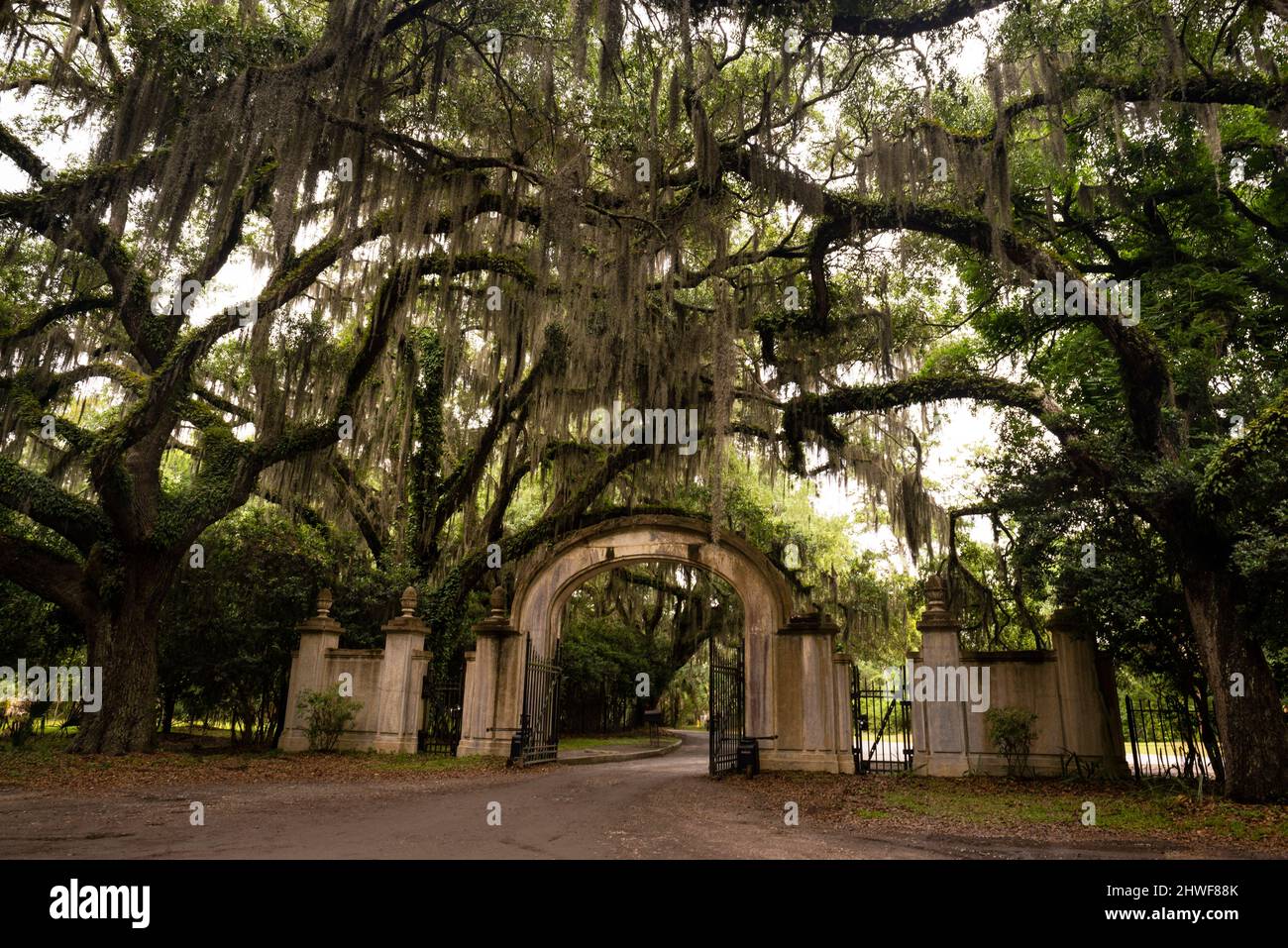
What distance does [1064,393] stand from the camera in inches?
543

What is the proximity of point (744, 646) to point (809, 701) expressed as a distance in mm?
1610

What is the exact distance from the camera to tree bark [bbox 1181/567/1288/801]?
856 centimetres

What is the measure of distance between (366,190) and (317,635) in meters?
8.66

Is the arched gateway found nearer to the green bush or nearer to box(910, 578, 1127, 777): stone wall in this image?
box(910, 578, 1127, 777): stone wall

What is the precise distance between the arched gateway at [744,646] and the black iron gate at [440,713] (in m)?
0.95

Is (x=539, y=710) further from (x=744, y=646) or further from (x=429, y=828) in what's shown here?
(x=429, y=828)

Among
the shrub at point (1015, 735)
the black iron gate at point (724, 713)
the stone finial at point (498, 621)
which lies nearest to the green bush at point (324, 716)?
the stone finial at point (498, 621)

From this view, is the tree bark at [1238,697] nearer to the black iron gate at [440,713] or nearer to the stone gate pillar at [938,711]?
the stone gate pillar at [938,711]

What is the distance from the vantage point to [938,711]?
480 inches

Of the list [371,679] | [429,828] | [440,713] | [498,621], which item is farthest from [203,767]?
[429,828]

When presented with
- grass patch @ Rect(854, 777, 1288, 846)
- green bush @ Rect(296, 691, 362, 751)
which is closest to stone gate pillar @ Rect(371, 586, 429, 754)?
green bush @ Rect(296, 691, 362, 751)

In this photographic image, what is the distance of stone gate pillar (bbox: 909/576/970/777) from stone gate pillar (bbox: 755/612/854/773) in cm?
151

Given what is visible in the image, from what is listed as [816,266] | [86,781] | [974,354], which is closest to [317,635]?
[86,781]

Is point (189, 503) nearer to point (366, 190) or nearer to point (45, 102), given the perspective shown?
point (366, 190)
